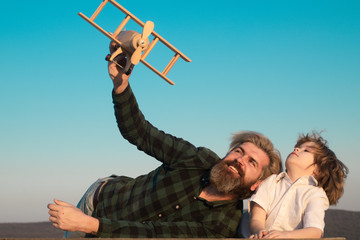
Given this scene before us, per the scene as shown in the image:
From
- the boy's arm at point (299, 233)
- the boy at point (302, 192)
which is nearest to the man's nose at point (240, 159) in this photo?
the boy at point (302, 192)

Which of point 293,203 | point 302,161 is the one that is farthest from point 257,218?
point 302,161

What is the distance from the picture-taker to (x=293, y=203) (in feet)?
10.5

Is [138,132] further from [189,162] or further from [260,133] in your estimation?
[260,133]

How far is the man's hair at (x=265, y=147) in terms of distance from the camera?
3.85 m

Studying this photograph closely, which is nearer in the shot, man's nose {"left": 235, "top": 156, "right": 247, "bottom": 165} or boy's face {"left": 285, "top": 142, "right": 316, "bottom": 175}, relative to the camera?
boy's face {"left": 285, "top": 142, "right": 316, "bottom": 175}

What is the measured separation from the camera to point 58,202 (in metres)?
2.88

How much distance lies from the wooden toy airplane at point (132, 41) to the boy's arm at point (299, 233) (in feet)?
5.30

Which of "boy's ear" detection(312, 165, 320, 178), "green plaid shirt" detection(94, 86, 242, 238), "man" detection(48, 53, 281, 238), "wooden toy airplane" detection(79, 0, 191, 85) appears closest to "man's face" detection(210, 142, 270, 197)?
"man" detection(48, 53, 281, 238)

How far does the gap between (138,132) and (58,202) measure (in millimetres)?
1231

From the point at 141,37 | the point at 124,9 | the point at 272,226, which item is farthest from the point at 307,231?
the point at 124,9

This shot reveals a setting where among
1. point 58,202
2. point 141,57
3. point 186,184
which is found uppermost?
point 141,57

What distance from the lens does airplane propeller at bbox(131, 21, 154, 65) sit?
11.3 feet

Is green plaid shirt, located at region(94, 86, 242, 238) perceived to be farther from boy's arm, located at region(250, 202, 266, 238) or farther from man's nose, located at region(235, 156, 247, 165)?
boy's arm, located at region(250, 202, 266, 238)

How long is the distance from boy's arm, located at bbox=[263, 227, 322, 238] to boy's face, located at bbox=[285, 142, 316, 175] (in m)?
0.56
